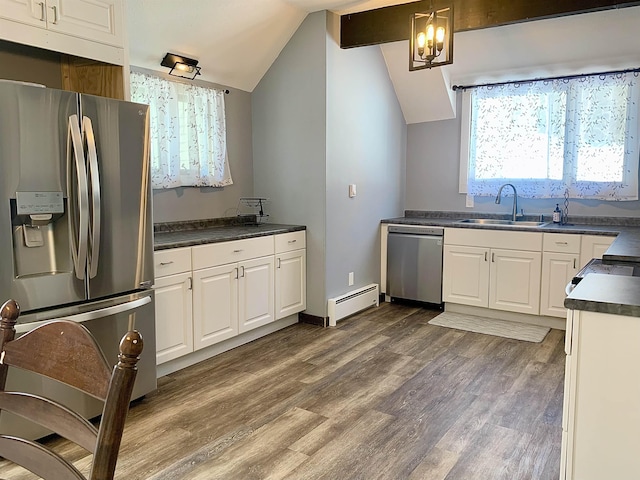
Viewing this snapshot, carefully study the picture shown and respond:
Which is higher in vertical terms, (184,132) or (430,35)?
(430,35)

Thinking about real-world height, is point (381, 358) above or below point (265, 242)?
below

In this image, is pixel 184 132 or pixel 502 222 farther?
pixel 502 222

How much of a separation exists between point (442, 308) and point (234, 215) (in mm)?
2224

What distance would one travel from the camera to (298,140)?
4.36 m

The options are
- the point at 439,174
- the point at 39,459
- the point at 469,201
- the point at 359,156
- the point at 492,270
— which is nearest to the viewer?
the point at 39,459

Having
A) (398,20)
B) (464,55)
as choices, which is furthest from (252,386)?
(464,55)

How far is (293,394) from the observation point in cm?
303

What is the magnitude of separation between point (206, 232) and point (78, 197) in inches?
59.0

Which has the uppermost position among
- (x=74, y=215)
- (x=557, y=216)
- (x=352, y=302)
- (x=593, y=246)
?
(x=74, y=215)

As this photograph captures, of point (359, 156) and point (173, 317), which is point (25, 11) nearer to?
point (173, 317)

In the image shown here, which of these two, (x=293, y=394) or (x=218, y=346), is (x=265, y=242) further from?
(x=293, y=394)

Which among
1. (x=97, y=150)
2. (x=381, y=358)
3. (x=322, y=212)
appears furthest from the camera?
(x=322, y=212)

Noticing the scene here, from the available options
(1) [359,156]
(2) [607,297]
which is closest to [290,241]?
(1) [359,156]

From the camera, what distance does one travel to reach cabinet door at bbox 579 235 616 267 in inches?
159
